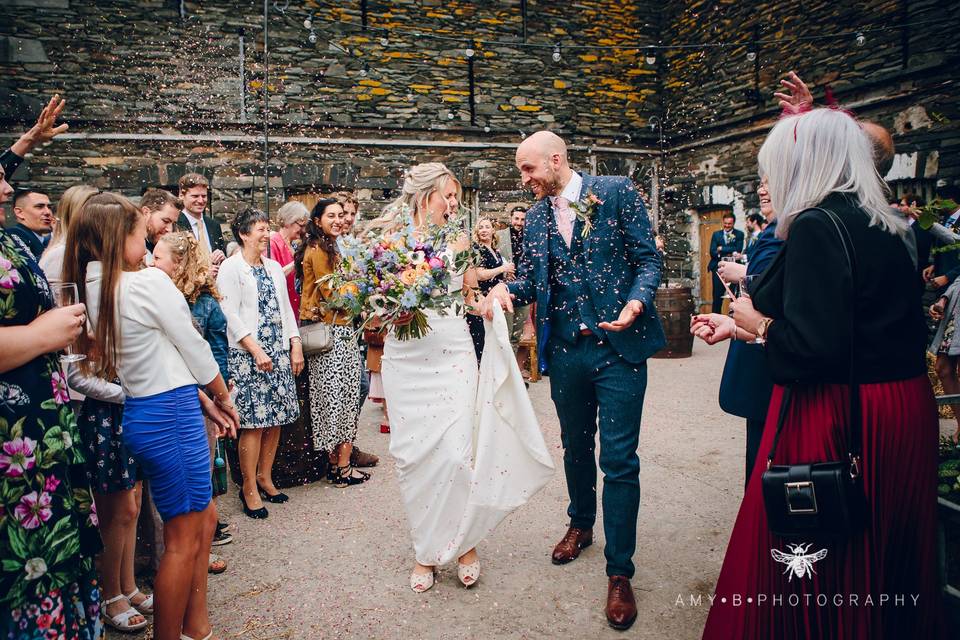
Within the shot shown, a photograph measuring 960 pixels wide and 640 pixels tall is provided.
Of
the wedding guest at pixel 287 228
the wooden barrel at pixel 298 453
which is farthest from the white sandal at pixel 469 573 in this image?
the wedding guest at pixel 287 228

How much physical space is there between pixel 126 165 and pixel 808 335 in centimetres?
1217

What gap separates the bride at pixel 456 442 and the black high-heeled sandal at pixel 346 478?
1704 millimetres

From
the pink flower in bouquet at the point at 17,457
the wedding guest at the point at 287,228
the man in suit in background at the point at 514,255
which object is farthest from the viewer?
the man in suit in background at the point at 514,255

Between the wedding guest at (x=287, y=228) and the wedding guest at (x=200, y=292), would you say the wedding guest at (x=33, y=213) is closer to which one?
the wedding guest at (x=200, y=292)

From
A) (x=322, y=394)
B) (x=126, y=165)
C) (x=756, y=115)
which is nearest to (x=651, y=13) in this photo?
(x=756, y=115)

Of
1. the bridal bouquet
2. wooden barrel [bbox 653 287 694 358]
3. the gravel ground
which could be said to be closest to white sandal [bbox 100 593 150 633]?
the gravel ground

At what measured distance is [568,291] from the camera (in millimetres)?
3088

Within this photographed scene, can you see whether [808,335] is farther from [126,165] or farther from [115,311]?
[126,165]

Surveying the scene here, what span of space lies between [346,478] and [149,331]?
106 inches

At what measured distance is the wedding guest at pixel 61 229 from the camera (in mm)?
2820

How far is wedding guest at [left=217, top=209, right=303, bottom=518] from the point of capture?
13.7 feet

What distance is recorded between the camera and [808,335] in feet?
5.63

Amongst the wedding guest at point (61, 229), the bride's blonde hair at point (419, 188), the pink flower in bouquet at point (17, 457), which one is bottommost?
the pink flower in bouquet at point (17, 457)

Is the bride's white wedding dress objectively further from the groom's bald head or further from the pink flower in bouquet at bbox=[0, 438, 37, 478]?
the pink flower in bouquet at bbox=[0, 438, 37, 478]
